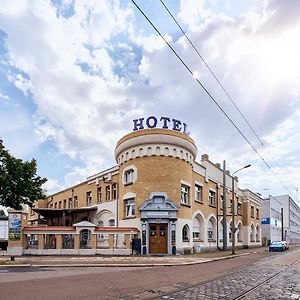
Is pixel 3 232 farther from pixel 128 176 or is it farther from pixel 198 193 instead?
pixel 198 193

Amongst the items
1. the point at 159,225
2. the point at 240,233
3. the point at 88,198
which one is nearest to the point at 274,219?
the point at 240,233

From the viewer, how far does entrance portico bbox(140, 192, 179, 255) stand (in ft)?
101

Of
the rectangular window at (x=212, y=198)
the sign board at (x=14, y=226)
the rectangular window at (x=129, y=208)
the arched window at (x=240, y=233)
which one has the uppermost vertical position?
the rectangular window at (x=212, y=198)

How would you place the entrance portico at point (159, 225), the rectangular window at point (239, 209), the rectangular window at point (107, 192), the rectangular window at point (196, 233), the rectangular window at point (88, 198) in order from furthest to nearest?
the rectangular window at point (239, 209) → the rectangular window at point (88, 198) → the rectangular window at point (107, 192) → the rectangular window at point (196, 233) → the entrance portico at point (159, 225)

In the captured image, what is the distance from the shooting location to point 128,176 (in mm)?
34656

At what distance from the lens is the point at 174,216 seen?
1226 inches

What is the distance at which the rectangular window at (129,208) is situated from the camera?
109 ft

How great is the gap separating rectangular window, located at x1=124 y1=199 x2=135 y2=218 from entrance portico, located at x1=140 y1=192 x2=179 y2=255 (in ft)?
6.87

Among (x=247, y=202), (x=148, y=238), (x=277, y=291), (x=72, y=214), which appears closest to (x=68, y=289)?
(x=277, y=291)

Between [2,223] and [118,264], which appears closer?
[118,264]

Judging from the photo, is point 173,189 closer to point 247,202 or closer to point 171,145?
point 171,145

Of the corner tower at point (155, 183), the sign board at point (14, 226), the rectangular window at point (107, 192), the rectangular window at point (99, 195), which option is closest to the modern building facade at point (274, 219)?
the rectangular window at point (99, 195)

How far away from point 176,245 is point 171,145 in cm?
817

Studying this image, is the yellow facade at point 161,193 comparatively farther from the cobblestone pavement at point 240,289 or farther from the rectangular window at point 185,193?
the cobblestone pavement at point 240,289
